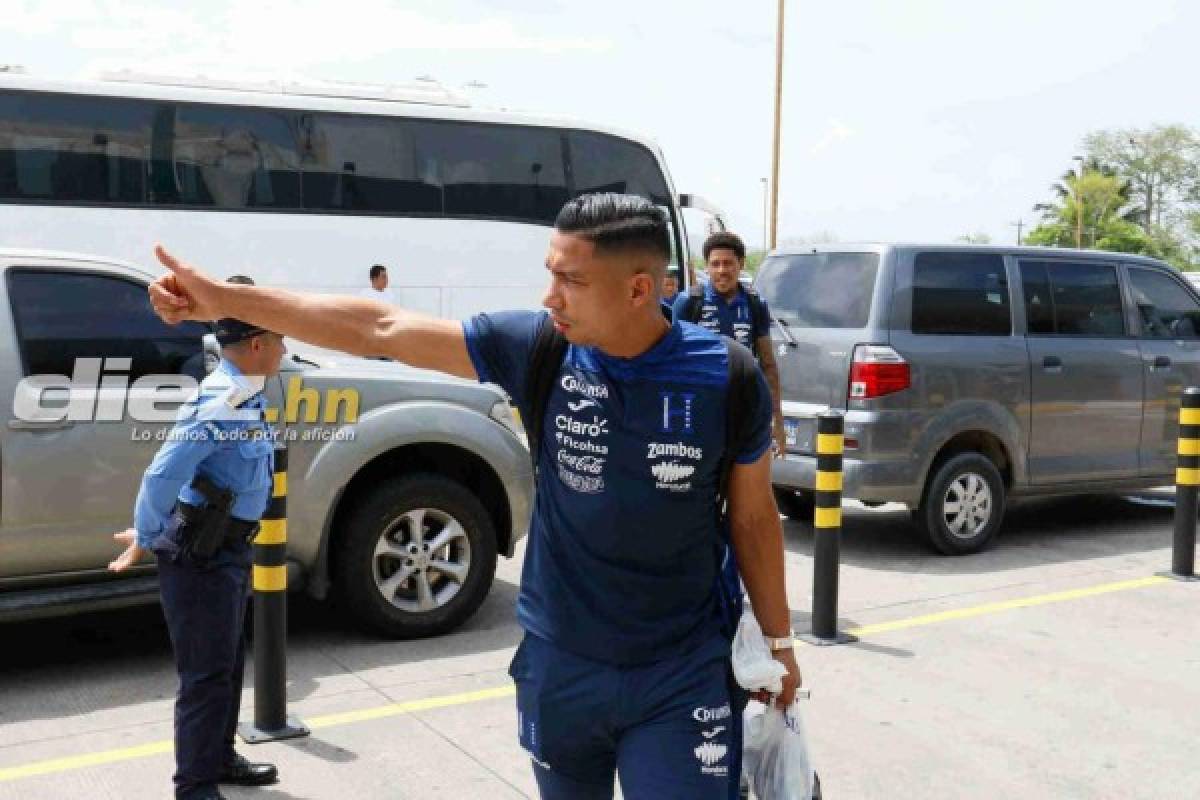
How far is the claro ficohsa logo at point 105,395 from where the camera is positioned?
16.5ft

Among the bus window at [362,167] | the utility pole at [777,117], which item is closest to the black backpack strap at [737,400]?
the bus window at [362,167]

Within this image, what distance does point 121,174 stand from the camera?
13.2 meters

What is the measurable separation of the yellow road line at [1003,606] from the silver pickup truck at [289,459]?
6.26 feet

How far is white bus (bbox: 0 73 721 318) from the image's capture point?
509 inches

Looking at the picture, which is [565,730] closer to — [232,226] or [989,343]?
[989,343]

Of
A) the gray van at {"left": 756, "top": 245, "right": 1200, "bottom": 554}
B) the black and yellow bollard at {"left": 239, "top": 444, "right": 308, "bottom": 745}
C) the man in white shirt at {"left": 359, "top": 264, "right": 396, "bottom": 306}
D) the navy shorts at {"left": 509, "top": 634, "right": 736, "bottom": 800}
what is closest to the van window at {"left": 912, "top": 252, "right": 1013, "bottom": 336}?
the gray van at {"left": 756, "top": 245, "right": 1200, "bottom": 554}

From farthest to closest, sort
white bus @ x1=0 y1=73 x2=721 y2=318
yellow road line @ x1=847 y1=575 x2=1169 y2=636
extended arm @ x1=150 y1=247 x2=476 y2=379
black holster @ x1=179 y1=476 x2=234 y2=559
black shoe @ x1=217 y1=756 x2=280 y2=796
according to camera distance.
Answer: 1. white bus @ x1=0 y1=73 x2=721 y2=318
2. yellow road line @ x1=847 y1=575 x2=1169 y2=636
3. black shoe @ x1=217 y1=756 x2=280 y2=796
4. black holster @ x1=179 y1=476 x2=234 y2=559
5. extended arm @ x1=150 y1=247 x2=476 y2=379

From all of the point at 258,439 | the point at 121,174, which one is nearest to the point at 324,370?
the point at 258,439

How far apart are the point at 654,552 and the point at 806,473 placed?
5587 millimetres

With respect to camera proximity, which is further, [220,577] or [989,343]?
[989,343]

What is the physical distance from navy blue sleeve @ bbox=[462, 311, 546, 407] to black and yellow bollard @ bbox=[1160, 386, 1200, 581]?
19.2ft

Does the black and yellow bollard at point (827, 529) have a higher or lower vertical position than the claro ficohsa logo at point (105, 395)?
lower

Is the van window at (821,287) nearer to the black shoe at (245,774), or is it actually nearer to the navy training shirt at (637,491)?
the black shoe at (245,774)

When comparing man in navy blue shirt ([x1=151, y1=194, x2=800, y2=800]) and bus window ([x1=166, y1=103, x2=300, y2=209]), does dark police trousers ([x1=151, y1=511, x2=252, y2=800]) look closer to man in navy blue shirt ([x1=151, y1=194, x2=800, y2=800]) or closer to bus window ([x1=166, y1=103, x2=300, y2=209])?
man in navy blue shirt ([x1=151, y1=194, x2=800, y2=800])
